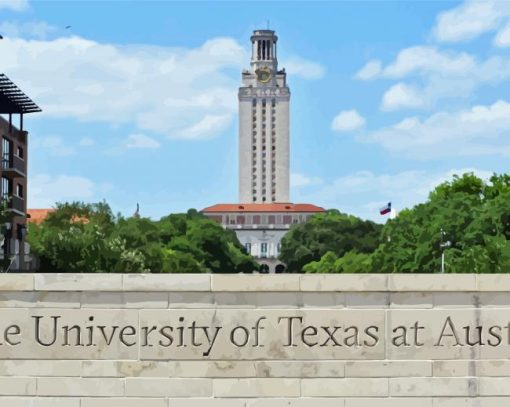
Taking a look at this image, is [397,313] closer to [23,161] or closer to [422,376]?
[422,376]

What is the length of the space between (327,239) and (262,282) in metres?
161

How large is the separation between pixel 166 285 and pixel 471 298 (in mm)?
4727

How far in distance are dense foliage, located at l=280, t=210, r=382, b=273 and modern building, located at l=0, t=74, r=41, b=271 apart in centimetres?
8847

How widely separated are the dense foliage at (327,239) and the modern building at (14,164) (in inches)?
3483

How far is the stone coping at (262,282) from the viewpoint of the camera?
1745 cm

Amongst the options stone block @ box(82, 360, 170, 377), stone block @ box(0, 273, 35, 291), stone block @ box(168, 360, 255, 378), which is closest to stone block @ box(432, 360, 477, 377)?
stone block @ box(168, 360, 255, 378)

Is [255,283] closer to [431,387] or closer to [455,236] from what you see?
[431,387]

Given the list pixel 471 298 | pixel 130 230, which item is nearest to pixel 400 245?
pixel 130 230

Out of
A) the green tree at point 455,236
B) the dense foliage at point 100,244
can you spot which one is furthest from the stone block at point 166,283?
the dense foliage at point 100,244

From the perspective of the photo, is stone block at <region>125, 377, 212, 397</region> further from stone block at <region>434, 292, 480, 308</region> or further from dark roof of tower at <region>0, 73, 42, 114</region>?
dark roof of tower at <region>0, 73, 42, 114</region>

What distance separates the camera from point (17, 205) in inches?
3211

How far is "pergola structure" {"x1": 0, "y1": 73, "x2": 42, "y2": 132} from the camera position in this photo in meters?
77.4

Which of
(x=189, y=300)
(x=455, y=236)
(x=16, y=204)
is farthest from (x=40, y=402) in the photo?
(x=16, y=204)

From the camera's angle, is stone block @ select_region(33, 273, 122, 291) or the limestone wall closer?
the limestone wall
